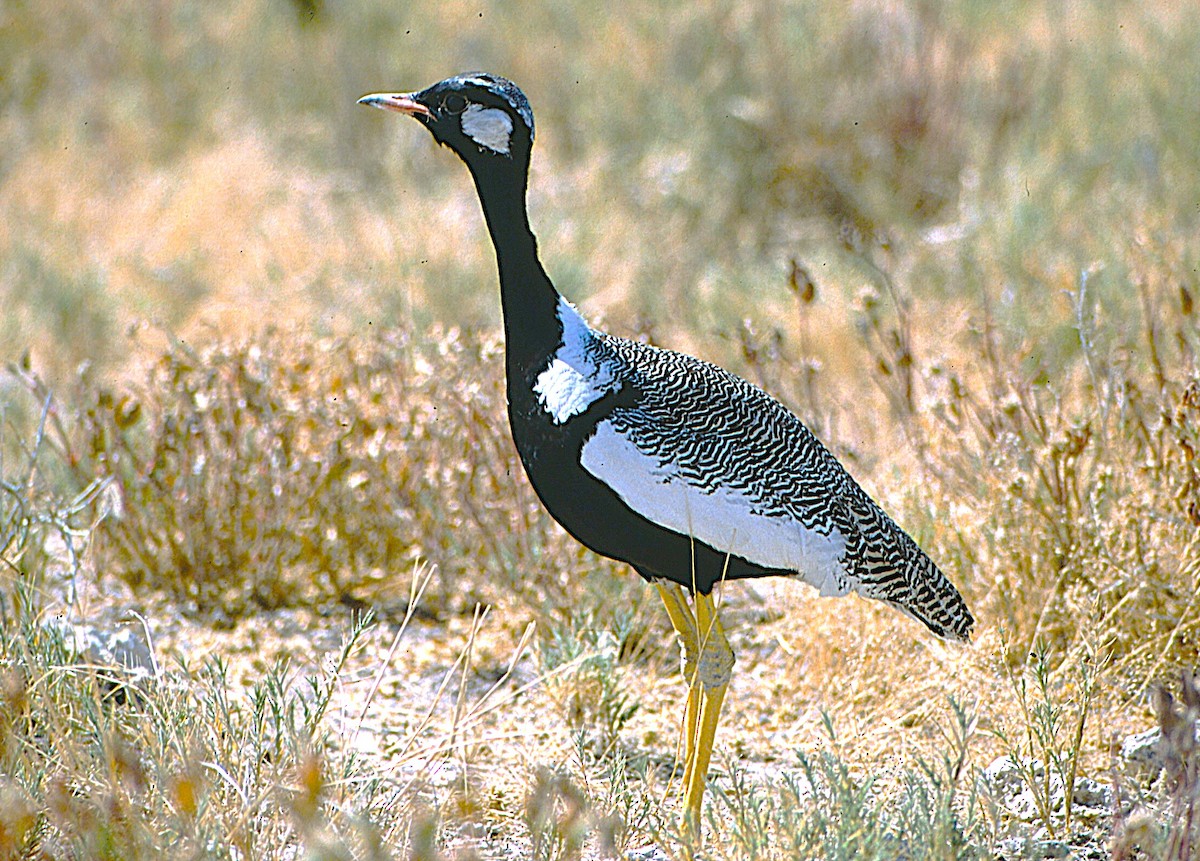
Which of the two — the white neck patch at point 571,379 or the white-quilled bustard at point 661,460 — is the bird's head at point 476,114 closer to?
the white-quilled bustard at point 661,460

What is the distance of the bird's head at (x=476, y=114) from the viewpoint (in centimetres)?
302

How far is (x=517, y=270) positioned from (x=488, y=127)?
11.9 inches

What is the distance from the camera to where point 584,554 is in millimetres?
4180

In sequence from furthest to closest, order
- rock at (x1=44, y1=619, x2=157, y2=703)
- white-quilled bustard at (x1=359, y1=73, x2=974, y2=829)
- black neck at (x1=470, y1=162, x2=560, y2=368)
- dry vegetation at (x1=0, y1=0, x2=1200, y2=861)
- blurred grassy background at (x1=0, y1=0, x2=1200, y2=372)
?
blurred grassy background at (x1=0, y1=0, x2=1200, y2=372), rock at (x1=44, y1=619, x2=157, y2=703), black neck at (x1=470, y1=162, x2=560, y2=368), white-quilled bustard at (x1=359, y1=73, x2=974, y2=829), dry vegetation at (x1=0, y1=0, x2=1200, y2=861)

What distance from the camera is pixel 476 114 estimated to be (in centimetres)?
304

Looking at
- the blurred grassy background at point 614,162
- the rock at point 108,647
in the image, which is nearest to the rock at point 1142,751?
the blurred grassy background at point 614,162

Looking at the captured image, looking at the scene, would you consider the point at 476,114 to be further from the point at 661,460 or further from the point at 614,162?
the point at 614,162

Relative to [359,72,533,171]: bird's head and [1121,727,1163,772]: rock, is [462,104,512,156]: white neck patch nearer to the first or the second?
[359,72,533,171]: bird's head

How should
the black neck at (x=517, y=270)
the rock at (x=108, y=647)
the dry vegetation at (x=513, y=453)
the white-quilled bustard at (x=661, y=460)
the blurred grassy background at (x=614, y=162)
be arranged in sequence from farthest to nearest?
1. the blurred grassy background at (x=614, y=162)
2. the rock at (x=108, y=647)
3. the black neck at (x=517, y=270)
4. the white-quilled bustard at (x=661, y=460)
5. the dry vegetation at (x=513, y=453)

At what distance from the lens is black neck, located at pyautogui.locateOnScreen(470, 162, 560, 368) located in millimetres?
3072

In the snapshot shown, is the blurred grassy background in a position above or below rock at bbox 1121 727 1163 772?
above

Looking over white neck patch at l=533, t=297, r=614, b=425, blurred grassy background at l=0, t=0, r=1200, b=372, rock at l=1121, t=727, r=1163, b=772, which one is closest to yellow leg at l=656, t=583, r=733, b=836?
white neck patch at l=533, t=297, r=614, b=425

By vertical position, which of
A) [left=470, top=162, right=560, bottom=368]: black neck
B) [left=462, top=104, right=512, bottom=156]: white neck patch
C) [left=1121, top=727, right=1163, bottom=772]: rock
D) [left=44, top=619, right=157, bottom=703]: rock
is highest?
[left=462, top=104, right=512, bottom=156]: white neck patch

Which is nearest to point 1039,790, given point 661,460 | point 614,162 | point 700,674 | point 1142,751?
point 1142,751
